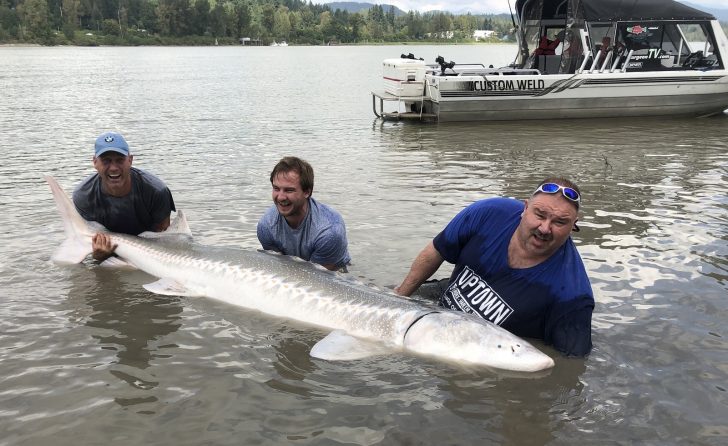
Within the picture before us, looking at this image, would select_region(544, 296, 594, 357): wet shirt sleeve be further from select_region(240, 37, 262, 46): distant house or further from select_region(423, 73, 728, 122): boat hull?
select_region(240, 37, 262, 46): distant house

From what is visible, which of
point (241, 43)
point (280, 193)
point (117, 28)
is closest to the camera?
point (280, 193)

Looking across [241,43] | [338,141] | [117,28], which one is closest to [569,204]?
[338,141]

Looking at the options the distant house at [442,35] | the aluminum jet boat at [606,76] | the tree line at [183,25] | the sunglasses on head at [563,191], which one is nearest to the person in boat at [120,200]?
the sunglasses on head at [563,191]

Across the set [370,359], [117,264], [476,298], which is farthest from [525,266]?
[117,264]

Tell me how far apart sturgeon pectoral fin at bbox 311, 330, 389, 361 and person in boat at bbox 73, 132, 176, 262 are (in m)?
2.63

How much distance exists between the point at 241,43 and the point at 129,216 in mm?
152472

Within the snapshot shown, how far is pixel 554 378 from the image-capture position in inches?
147

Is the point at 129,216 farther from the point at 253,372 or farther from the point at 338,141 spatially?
the point at 338,141

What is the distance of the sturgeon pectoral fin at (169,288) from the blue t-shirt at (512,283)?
2120 millimetres

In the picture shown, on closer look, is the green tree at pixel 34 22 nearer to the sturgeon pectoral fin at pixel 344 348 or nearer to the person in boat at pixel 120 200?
the person in boat at pixel 120 200

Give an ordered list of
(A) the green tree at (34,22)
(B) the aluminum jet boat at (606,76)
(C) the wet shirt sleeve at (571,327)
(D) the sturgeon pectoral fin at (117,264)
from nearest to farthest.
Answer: (C) the wet shirt sleeve at (571,327)
(D) the sturgeon pectoral fin at (117,264)
(B) the aluminum jet boat at (606,76)
(A) the green tree at (34,22)

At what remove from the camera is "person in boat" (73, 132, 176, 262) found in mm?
5414

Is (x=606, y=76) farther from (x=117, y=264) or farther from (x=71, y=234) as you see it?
(x=71, y=234)

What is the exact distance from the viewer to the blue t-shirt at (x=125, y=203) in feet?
18.6
